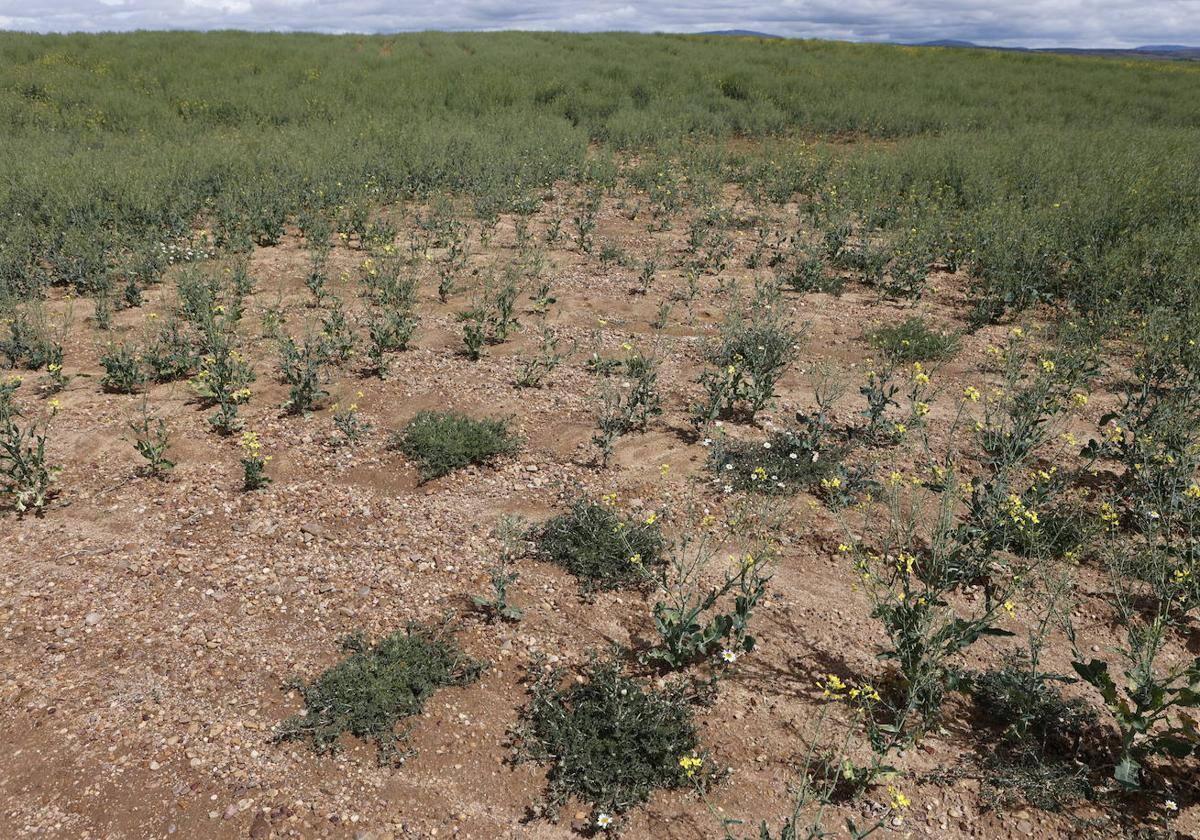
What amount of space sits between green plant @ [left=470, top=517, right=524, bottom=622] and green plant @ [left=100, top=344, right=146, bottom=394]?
3465 mm

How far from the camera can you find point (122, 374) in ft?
18.8

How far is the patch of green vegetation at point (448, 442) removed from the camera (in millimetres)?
4996

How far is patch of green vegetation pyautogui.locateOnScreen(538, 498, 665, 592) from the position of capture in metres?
4.10

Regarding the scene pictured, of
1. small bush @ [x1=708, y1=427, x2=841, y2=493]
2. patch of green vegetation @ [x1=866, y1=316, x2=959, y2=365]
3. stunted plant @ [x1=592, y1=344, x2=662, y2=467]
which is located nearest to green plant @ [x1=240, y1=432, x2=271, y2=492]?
stunted plant @ [x1=592, y1=344, x2=662, y2=467]

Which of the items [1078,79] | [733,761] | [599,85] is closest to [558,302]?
[733,761]

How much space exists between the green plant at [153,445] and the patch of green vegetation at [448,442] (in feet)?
4.80

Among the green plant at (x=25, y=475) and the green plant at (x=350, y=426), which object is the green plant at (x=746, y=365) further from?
the green plant at (x=25, y=475)

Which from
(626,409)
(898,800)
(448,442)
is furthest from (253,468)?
(898,800)

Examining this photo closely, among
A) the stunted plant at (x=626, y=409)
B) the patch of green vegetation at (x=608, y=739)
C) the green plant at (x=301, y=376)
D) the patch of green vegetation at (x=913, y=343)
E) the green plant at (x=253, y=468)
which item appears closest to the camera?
the patch of green vegetation at (x=608, y=739)

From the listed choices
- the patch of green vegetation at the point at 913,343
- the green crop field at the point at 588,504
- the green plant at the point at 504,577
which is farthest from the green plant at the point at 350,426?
the patch of green vegetation at the point at 913,343

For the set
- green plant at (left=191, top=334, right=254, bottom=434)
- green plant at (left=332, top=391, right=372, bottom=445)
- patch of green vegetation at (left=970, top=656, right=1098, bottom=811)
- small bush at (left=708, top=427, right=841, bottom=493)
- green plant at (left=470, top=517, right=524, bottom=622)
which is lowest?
patch of green vegetation at (left=970, top=656, right=1098, bottom=811)

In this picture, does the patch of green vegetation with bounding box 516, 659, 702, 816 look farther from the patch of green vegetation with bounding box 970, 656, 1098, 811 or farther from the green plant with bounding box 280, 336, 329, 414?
the green plant with bounding box 280, 336, 329, 414

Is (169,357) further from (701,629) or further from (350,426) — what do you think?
(701,629)

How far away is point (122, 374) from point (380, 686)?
4.04 m
